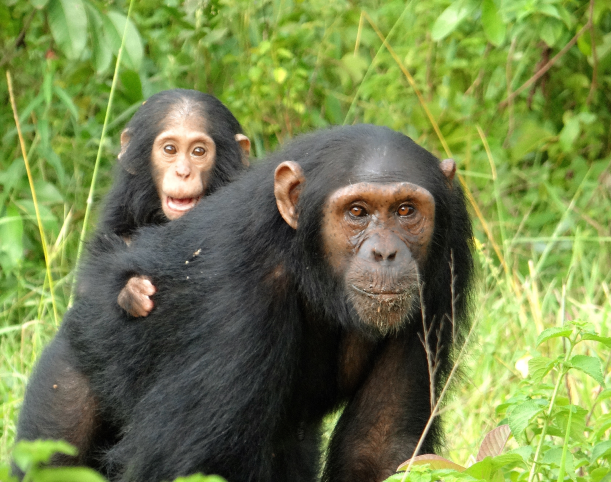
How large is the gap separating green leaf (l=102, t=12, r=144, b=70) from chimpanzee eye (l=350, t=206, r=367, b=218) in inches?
97.5

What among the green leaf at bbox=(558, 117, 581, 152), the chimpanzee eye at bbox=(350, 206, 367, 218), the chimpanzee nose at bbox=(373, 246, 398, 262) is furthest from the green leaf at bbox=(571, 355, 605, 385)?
the green leaf at bbox=(558, 117, 581, 152)

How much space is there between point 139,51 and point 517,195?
13.4 ft

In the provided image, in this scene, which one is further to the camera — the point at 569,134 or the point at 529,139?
the point at 529,139

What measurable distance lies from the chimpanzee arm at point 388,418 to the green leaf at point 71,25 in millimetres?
2784

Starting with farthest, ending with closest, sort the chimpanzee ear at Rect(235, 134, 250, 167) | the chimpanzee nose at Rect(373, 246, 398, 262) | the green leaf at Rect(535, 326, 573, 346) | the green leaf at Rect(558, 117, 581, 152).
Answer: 1. the green leaf at Rect(558, 117, 581, 152)
2. the chimpanzee ear at Rect(235, 134, 250, 167)
3. the chimpanzee nose at Rect(373, 246, 398, 262)
4. the green leaf at Rect(535, 326, 573, 346)

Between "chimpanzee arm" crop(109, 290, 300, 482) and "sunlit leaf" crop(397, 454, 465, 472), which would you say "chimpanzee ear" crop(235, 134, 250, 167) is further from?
"sunlit leaf" crop(397, 454, 465, 472)

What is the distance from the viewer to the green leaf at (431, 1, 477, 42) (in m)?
5.29

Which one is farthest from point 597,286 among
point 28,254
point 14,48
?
point 14,48

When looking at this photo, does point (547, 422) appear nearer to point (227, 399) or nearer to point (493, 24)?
point (227, 399)

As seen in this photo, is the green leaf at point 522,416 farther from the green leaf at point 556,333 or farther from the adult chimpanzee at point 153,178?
the adult chimpanzee at point 153,178

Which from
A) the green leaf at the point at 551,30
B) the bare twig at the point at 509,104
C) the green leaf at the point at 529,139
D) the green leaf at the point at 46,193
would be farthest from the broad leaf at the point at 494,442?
the bare twig at the point at 509,104

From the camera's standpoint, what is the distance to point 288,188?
367 cm

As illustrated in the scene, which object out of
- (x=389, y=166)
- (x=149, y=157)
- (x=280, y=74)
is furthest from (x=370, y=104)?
(x=389, y=166)

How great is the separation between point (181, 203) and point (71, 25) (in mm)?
1275
